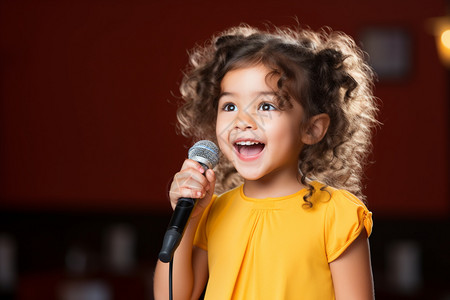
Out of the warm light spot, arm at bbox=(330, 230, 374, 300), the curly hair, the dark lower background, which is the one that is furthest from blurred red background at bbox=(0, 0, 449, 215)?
arm at bbox=(330, 230, 374, 300)

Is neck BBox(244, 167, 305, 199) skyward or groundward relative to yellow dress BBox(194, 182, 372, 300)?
skyward

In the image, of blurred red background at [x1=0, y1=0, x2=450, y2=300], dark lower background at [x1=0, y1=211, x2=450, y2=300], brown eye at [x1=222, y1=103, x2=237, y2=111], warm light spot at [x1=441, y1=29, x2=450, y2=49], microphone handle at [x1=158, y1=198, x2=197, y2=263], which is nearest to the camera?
microphone handle at [x1=158, y1=198, x2=197, y2=263]

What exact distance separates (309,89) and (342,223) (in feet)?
0.71

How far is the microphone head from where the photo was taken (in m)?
1.05

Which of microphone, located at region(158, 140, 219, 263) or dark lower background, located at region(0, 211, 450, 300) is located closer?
microphone, located at region(158, 140, 219, 263)

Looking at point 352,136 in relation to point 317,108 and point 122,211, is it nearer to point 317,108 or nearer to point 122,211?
point 317,108

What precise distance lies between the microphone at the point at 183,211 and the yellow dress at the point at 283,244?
0.09 m

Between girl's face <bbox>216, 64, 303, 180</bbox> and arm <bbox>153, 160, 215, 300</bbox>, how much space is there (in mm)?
64

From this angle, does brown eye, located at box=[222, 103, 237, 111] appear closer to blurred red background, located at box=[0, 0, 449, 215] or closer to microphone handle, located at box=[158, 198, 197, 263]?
microphone handle, located at box=[158, 198, 197, 263]

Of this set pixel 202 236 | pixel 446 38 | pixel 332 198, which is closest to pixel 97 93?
pixel 446 38

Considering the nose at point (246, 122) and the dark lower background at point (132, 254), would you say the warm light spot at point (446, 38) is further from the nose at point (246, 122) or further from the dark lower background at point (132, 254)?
the nose at point (246, 122)

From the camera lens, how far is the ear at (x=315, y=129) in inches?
41.6

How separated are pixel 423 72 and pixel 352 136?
384 cm

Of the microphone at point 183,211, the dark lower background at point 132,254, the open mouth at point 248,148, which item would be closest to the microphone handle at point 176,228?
the microphone at point 183,211
